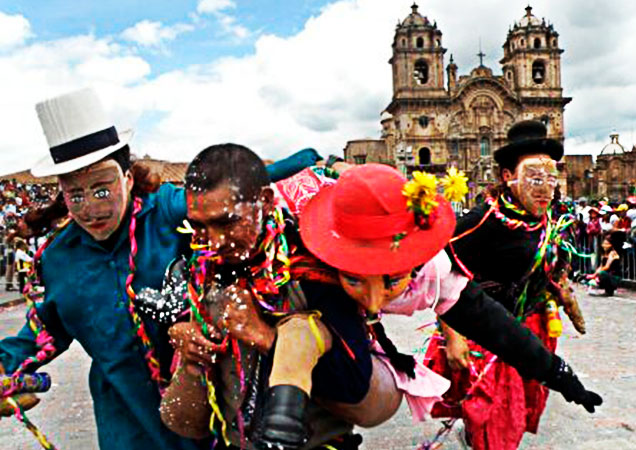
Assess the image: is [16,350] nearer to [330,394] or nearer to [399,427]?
[330,394]

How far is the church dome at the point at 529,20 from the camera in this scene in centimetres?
6225

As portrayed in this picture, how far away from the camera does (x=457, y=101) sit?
59.2m

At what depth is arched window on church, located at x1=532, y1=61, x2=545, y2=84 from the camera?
6200cm

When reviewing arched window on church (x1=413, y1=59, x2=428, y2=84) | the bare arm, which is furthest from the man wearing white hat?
arched window on church (x1=413, y1=59, x2=428, y2=84)

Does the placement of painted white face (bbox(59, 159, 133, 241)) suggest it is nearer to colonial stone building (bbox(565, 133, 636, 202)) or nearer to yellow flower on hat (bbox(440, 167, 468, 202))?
yellow flower on hat (bbox(440, 167, 468, 202))

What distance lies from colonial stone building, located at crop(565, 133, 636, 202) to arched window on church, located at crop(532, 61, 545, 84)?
8032 millimetres

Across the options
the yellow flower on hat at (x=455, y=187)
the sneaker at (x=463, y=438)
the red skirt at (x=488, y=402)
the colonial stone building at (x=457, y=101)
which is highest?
the colonial stone building at (x=457, y=101)

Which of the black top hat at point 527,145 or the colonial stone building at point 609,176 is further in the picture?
the colonial stone building at point 609,176

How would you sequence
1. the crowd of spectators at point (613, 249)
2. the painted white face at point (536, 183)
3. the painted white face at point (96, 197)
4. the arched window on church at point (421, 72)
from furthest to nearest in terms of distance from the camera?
the arched window on church at point (421, 72) → the crowd of spectators at point (613, 249) → the painted white face at point (536, 183) → the painted white face at point (96, 197)

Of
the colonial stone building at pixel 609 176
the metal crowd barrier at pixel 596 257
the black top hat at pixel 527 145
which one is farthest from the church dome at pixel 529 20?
the black top hat at pixel 527 145

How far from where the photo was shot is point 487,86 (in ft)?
196

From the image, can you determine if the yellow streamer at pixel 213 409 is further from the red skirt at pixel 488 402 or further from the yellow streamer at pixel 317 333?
the red skirt at pixel 488 402

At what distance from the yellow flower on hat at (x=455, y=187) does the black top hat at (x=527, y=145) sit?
74.8 inches

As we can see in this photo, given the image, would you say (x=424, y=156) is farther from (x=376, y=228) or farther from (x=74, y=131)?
(x=376, y=228)
